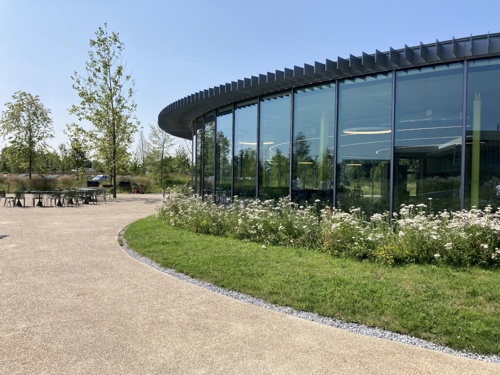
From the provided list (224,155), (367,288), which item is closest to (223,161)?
(224,155)

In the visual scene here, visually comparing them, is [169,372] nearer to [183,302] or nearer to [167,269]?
[183,302]

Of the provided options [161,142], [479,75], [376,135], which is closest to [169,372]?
[376,135]

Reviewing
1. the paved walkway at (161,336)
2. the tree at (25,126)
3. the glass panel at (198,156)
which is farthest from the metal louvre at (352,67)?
the tree at (25,126)

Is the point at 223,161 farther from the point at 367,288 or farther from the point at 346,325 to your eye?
the point at 346,325

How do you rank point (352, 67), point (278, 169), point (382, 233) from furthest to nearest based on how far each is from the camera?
point (278, 169)
point (352, 67)
point (382, 233)

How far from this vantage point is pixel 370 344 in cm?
371

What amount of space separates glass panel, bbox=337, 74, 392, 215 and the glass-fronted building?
0.08 feet

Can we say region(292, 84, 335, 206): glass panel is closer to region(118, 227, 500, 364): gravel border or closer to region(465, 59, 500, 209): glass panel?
region(465, 59, 500, 209): glass panel

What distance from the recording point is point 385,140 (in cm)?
910

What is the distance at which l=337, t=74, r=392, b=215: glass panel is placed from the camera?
9.13 metres

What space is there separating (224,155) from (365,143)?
5.89 m

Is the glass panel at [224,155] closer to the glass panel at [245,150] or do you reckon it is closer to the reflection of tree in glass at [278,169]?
the glass panel at [245,150]

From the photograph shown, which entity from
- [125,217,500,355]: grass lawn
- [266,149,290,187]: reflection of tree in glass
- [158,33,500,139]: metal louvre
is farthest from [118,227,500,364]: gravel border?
[158,33,500,139]: metal louvre

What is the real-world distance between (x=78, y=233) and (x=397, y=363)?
30.9ft
